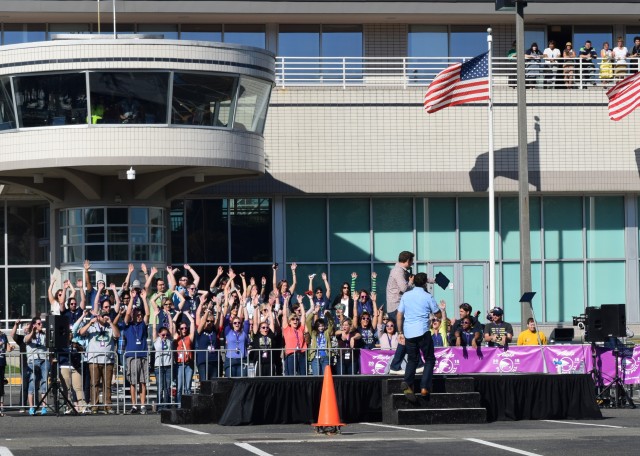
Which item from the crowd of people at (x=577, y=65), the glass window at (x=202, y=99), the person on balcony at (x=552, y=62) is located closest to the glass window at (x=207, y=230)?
the glass window at (x=202, y=99)

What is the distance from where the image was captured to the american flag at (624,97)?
3425 centimetres

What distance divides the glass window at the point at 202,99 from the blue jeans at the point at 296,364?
884 centimetres

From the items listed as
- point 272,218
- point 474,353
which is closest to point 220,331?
point 474,353

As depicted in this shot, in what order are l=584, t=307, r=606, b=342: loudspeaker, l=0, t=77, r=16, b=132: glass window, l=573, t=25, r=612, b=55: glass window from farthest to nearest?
l=573, t=25, r=612, b=55: glass window < l=0, t=77, r=16, b=132: glass window < l=584, t=307, r=606, b=342: loudspeaker

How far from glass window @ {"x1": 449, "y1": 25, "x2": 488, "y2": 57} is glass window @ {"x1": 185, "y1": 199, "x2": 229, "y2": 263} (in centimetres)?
884

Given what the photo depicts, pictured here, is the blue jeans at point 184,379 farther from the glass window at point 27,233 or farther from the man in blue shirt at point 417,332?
the glass window at point 27,233

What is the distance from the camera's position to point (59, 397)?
2252 cm

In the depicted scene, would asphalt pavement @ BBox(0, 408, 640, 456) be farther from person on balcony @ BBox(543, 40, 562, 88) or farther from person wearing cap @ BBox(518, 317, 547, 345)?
person on balcony @ BBox(543, 40, 562, 88)

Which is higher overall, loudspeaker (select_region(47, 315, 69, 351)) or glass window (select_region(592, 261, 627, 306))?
glass window (select_region(592, 261, 627, 306))

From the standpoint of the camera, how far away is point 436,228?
3616 cm

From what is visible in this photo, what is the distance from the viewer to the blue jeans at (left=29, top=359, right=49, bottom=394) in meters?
22.0

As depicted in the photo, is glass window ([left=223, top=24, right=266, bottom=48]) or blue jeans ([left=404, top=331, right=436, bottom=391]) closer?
blue jeans ([left=404, top=331, right=436, bottom=391])

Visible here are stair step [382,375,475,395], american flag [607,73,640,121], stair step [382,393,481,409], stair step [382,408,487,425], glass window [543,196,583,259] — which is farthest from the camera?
glass window [543,196,583,259]

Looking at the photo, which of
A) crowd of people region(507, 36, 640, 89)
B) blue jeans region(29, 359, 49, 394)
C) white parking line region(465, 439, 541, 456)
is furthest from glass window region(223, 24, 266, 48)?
white parking line region(465, 439, 541, 456)
